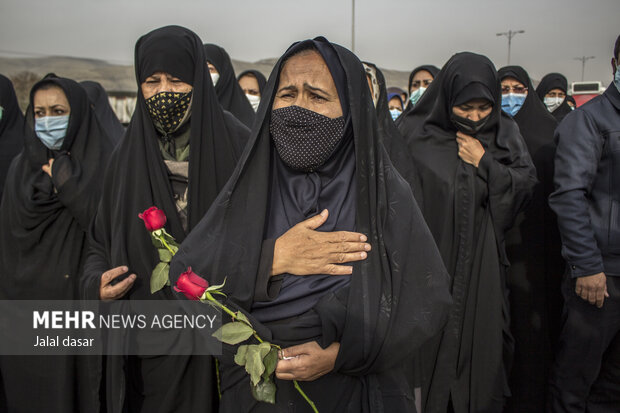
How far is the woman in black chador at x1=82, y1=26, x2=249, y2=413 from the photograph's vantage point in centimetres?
201

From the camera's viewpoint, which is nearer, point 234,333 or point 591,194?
point 234,333

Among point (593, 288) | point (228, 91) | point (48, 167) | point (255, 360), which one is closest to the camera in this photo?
point (255, 360)

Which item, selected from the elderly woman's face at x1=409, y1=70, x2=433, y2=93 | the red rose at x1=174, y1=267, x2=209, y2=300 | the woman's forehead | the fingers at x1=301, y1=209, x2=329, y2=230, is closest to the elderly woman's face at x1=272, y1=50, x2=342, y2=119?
the woman's forehead

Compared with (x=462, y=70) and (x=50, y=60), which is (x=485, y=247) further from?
(x=50, y=60)

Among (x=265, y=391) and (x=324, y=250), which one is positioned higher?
(x=324, y=250)

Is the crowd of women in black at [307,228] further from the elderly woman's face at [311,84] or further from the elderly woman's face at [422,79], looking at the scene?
the elderly woman's face at [422,79]

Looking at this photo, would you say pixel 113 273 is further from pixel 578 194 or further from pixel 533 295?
pixel 533 295

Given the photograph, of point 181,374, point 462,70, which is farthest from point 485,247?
point 181,374

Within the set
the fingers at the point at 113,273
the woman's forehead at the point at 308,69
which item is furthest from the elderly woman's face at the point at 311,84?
the fingers at the point at 113,273

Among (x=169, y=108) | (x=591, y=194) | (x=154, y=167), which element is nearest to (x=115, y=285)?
(x=154, y=167)

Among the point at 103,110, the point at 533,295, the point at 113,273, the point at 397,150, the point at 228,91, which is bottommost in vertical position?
the point at 533,295

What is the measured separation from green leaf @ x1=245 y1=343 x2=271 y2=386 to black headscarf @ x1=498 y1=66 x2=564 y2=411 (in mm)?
2400

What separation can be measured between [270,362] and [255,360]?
7 cm

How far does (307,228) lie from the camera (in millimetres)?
1440
